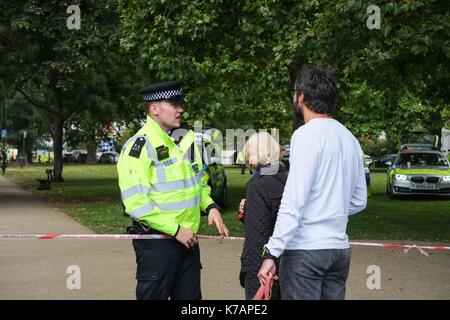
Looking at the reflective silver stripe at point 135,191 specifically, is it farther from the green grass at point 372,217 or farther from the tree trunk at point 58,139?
the tree trunk at point 58,139

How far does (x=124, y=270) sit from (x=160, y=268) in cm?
431

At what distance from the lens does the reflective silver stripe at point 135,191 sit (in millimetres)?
4113

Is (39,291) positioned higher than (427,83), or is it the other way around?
(427,83)

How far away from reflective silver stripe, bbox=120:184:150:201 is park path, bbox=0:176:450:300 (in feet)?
9.77

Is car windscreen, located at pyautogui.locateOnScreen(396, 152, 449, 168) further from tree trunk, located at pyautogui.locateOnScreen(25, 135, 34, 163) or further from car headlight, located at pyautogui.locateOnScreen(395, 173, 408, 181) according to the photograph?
tree trunk, located at pyautogui.locateOnScreen(25, 135, 34, 163)

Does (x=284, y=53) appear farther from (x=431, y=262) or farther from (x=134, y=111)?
(x=134, y=111)

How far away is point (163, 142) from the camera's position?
4285mm

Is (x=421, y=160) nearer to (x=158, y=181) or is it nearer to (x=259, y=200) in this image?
(x=259, y=200)

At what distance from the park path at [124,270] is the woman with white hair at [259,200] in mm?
2055

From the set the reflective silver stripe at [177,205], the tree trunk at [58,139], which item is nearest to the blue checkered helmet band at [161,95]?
the reflective silver stripe at [177,205]

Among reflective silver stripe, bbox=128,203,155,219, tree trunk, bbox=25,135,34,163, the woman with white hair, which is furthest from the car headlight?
tree trunk, bbox=25,135,34,163

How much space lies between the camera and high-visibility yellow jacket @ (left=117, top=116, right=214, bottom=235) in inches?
163
